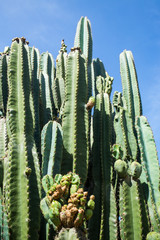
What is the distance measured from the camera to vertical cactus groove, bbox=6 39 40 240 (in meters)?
3.14

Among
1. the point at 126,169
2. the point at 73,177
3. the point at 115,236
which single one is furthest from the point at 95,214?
the point at 73,177

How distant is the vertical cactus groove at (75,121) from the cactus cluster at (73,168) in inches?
0.5

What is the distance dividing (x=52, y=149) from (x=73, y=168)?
33cm

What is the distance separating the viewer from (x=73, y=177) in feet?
9.89

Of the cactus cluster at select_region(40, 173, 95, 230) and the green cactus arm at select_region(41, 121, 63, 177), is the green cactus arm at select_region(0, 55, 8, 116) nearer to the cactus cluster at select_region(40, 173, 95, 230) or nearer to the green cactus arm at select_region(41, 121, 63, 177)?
the green cactus arm at select_region(41, 121, 63, 177)

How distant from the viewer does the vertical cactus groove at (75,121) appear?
12.4 ft

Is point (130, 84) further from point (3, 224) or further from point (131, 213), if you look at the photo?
point (3, 224)

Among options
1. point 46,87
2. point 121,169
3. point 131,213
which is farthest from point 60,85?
point 131,213

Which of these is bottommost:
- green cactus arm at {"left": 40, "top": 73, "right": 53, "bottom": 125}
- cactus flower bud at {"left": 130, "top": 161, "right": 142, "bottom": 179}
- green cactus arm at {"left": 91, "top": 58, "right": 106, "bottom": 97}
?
cactus flower bud at {"left": 130, "top": 161, "right": 142, "bottom": 179}

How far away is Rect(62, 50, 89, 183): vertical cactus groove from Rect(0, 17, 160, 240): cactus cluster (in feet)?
0.04

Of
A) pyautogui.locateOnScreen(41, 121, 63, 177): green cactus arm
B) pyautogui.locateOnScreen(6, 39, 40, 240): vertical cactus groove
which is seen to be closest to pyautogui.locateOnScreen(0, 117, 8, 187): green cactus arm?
pyautogui.locateOnScreen(6, 39, 40, 240): vertical cactus groove

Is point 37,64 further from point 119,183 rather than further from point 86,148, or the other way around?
point 119,183

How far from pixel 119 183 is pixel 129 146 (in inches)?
27.1

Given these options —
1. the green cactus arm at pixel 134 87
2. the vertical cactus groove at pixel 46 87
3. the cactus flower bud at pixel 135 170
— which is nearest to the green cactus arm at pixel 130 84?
the green cactus arm at pixel 134 87
